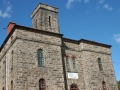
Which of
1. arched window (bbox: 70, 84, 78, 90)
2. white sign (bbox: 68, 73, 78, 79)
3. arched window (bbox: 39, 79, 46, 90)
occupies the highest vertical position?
white sign (bbox: 68, 73, 78, 79)

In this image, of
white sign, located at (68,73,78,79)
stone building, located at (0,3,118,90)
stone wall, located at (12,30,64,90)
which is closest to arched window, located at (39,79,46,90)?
stone building, located at (0,3,118,90)

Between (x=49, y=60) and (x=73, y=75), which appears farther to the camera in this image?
(x=73, y=75)

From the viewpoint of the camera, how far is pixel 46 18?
23062mm

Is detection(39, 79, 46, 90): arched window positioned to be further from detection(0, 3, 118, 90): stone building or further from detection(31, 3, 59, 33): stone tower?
detection(31, 3, 59, 33): stone tower

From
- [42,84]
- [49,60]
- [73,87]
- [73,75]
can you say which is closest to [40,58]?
[49,60]

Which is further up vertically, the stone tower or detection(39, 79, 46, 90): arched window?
the stone tower

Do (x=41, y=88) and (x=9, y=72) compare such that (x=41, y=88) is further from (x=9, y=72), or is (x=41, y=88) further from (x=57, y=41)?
(x=57, y=41)

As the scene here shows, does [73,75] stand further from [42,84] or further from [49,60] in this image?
[42,84]

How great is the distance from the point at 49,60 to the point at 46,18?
5.54 m

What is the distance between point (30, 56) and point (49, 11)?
7.01m

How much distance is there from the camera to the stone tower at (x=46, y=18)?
22.7 m

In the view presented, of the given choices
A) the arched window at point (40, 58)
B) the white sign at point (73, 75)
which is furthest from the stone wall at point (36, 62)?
the white sign at point (73, 75)

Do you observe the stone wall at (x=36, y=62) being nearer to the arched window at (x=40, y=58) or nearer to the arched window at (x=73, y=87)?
the arched window at (x=40, y=58)

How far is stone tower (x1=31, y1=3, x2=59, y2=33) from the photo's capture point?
893 inches
